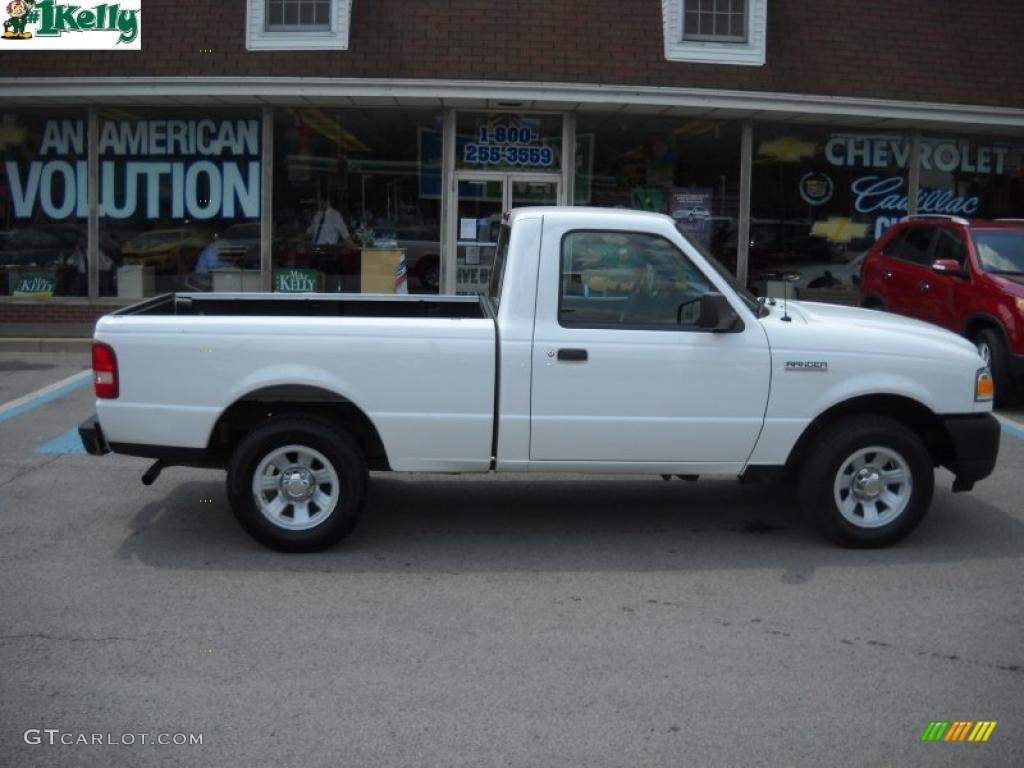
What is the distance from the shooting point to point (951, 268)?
11.9 meters

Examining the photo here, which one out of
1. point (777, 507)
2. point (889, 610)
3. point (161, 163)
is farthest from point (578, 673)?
point (161, 163)

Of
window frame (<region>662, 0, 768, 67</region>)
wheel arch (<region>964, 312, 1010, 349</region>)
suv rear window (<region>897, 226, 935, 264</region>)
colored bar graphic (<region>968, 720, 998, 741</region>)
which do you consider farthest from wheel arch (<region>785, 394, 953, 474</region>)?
window frame (<region>662, 0, 768, 67</region>)

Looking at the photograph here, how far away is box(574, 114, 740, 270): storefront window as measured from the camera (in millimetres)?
15797

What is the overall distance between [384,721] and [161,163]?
12.5 metres

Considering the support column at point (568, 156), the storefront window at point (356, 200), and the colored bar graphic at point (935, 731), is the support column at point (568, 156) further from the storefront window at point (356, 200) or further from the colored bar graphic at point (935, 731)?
the colored bar graphic at point (935, 731)

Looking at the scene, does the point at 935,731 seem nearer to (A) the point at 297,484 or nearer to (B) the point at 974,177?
(A) the point at 297,484

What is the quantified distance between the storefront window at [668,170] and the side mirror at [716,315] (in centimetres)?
938

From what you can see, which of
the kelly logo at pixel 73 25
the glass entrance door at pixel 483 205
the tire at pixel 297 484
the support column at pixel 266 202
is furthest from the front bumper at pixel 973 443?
the kelly logo at pixel 73 25

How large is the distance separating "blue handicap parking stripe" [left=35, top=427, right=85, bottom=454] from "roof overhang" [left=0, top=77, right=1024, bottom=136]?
6218 mm

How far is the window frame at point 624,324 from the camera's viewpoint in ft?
21.6

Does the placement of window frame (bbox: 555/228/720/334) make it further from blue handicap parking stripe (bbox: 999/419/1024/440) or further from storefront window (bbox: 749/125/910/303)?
storefront window (bbox: 749/125/910/303)

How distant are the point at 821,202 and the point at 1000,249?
442cm

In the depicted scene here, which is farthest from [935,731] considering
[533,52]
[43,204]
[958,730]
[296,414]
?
[43,204]

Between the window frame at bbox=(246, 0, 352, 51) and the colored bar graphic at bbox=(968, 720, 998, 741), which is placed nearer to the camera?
the colored bar graphic at bbox=(968, 720, 998, 741)
